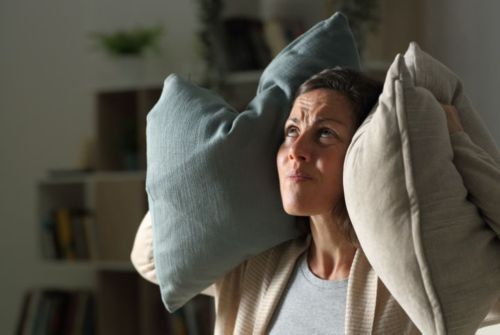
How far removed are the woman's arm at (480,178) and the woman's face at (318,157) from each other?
182 millimetres

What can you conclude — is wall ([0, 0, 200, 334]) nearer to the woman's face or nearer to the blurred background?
the blurred background

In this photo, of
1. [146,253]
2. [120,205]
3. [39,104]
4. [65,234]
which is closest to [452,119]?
[146,253]

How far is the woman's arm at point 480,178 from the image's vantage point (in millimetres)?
830

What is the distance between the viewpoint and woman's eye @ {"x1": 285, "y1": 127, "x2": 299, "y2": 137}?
1.05 m

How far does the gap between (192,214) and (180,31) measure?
2105mm

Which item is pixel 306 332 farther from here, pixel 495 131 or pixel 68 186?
pixel 68 186

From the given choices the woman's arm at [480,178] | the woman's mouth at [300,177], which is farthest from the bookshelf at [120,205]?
the woman's arm at [480,178]

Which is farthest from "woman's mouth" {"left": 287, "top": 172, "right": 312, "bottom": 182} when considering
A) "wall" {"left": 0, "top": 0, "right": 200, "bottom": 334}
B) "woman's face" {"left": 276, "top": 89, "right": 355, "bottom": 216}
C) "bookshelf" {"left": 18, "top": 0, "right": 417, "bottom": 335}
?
"wall" {"left": 0, "top": 0, "right": 200, "bottom": 334}

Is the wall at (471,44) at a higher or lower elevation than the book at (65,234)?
higher

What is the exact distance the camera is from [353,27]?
7.97 ft

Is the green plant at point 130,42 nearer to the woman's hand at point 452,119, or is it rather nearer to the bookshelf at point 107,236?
the bookshelf at point 107,236

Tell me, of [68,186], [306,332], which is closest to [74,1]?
[68,186]

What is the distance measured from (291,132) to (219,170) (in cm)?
13

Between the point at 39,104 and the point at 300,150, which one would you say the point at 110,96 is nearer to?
the point at 39,104
